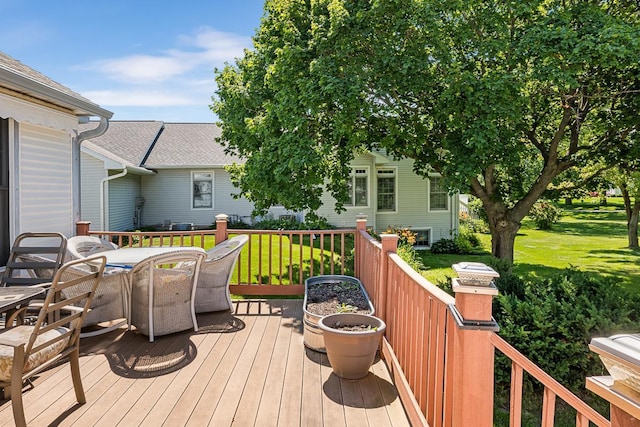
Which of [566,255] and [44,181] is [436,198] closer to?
[566,255]

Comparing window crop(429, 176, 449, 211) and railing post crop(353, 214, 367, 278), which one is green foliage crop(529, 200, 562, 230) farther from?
railing post crop(353, 214, 367, 278)

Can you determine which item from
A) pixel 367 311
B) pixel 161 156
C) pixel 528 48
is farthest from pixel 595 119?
pixel 161 156

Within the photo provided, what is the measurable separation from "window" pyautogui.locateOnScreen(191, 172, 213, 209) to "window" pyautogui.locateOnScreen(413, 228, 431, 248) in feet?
26.8

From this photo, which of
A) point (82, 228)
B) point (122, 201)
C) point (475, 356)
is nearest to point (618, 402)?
point (475, 356)

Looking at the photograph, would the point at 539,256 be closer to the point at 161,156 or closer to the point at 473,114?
the point at 473,114

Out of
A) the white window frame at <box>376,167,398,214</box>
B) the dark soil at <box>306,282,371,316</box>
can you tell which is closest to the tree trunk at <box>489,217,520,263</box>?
the dark soil at <box>306,282,371,316</box>

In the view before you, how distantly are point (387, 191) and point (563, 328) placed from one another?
430 inches

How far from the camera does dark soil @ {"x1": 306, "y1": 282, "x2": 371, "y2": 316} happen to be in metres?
4.05

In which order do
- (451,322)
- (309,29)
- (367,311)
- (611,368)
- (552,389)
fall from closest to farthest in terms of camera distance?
1. (611,368)
2. (552,389)
3. (451,322)
4. (367,311)
5. (309,29)

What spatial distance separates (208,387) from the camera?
3.17 meters

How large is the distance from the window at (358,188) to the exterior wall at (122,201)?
7.90 metres

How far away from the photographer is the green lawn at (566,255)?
1075 centimetres

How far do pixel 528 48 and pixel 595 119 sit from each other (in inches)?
133

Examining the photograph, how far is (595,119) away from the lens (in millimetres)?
8602
